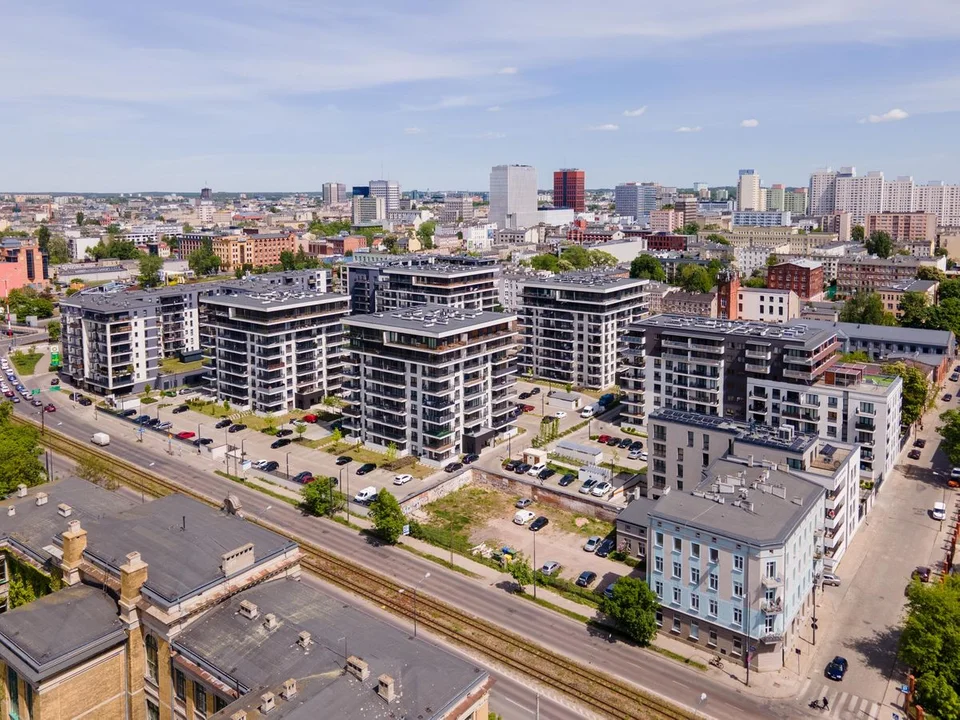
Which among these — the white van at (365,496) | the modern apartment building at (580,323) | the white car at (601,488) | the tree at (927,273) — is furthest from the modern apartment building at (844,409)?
the tree at (927,273)

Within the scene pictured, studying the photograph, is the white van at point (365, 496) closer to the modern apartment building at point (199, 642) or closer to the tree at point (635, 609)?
the tree at point (635, 609)

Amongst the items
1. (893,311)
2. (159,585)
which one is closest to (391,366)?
(159,585)

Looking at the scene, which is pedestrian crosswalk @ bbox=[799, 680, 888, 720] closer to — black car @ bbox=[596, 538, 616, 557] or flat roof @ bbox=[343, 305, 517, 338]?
black car @ bbox=[596, 538, 616, 557]

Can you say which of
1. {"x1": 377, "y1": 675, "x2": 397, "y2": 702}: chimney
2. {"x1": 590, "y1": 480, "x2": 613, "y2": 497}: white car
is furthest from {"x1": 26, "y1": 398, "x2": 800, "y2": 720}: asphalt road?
{"x1": 590, "y1": 480, "x2": 613, "y2": 497}: white car

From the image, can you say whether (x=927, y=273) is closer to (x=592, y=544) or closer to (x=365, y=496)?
(x=592, y=544)

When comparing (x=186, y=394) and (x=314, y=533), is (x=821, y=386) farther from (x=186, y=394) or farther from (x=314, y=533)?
(x=186, y=394)

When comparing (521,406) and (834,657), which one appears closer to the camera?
(834,657)
